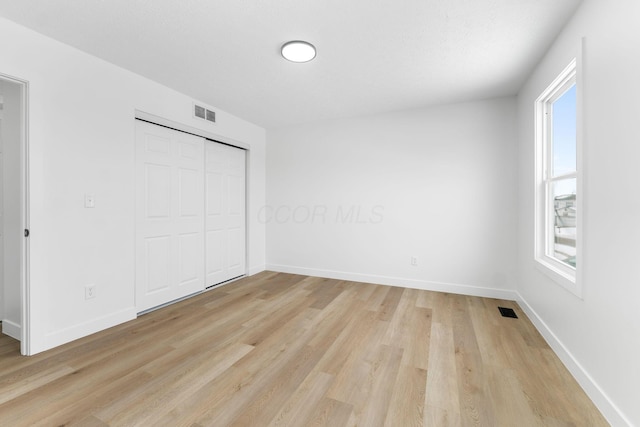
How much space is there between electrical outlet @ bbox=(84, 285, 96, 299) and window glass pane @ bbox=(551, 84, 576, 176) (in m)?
4.14

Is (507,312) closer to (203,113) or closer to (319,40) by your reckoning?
(319,40)

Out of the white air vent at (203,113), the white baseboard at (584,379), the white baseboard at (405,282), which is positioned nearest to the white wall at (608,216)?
the white baseboard at (584,379)

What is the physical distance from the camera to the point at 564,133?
2.29 meters

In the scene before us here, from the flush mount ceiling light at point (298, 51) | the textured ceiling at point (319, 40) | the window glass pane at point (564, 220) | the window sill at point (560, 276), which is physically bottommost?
the window sill at point (560, 276)

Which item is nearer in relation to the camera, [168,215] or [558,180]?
[558,180]

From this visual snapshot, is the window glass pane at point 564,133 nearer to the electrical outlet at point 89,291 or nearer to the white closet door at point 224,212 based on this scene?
the white closet door at point 224,212

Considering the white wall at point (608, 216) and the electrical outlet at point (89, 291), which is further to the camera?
the electrical outlet at point (89, 291)

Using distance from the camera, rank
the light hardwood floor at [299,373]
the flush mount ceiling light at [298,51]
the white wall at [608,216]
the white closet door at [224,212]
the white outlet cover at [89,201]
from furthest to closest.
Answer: the white closet door at [224,212], the white outlet cover at [89,201], the flush mount ceiling light at [298,51], the light hardwood floor at [299,373], the white wall at [608,216]

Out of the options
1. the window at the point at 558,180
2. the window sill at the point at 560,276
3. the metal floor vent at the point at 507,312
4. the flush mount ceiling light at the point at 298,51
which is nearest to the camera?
the window sill at the point at 560,276

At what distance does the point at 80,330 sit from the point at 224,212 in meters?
2.08

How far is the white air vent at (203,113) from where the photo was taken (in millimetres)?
3418

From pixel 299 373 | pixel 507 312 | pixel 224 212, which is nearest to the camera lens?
pixel 299 373

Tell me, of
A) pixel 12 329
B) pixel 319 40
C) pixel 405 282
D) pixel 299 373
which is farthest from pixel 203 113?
pixel 405 282

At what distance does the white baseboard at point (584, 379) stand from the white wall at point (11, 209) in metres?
4.12
